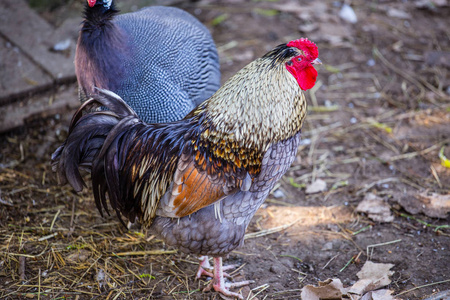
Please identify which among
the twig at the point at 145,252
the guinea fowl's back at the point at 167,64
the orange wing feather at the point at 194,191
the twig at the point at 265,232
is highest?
the guinea fowl's back at the point at 167,64

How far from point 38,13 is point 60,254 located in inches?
150

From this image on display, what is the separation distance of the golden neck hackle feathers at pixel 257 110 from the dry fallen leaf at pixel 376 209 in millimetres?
1491

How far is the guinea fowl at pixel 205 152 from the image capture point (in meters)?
2.92

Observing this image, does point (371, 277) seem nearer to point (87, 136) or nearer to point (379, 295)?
point (379, 295)

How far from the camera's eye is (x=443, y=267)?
11.1 ft

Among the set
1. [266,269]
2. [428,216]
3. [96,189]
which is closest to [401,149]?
[428,216]

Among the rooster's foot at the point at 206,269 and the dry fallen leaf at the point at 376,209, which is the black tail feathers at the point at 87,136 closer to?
the rooster's foot at the point at 206,269

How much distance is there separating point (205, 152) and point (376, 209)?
75.5 inches

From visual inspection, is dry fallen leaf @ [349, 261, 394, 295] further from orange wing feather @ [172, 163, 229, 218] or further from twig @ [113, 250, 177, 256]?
twig @ [113, 250, 177, 256]

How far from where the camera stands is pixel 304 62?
3.01 metres

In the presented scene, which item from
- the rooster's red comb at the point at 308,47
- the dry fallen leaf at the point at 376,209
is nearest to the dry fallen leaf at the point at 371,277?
the dry fallen leaf at the point at 376,209

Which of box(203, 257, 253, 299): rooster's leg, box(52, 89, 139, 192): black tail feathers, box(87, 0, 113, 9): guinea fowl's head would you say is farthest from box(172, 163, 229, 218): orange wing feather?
box(87, 0, 113, 9): guinea fowl's head

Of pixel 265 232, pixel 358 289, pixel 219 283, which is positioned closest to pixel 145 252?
pixel 219 283

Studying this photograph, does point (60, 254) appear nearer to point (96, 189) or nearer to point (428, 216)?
point (96, 189)
